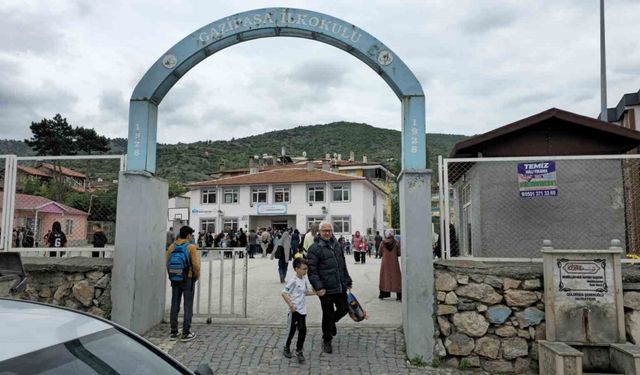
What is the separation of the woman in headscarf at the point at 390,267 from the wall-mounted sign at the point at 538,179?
4.02 metres

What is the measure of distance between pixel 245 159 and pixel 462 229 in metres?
93.1

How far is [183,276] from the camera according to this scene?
714 cm

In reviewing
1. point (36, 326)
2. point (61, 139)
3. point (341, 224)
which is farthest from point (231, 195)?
point (36, 326)

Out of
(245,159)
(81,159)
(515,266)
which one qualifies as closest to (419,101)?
(515,266)

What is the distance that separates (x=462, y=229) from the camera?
973cm

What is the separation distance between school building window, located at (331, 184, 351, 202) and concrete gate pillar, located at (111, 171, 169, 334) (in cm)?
3769

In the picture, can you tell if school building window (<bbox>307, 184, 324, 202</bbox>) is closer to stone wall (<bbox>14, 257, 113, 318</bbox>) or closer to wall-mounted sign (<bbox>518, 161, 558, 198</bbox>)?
stone wall (<bbox>14, 257, 113, 318</bbox>)

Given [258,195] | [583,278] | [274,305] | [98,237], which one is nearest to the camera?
[583,278]

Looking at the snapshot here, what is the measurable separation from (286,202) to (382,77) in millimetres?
39839

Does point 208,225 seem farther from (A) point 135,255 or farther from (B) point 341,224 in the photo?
(A) point 135,255

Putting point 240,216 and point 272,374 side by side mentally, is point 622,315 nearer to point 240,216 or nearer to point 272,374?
point 272,374

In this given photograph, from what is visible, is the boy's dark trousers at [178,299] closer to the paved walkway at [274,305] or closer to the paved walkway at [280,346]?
the paved walkway at [280,346]

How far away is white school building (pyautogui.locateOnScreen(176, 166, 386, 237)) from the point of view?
148ft

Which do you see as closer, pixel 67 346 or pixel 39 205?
pixel 67 346
